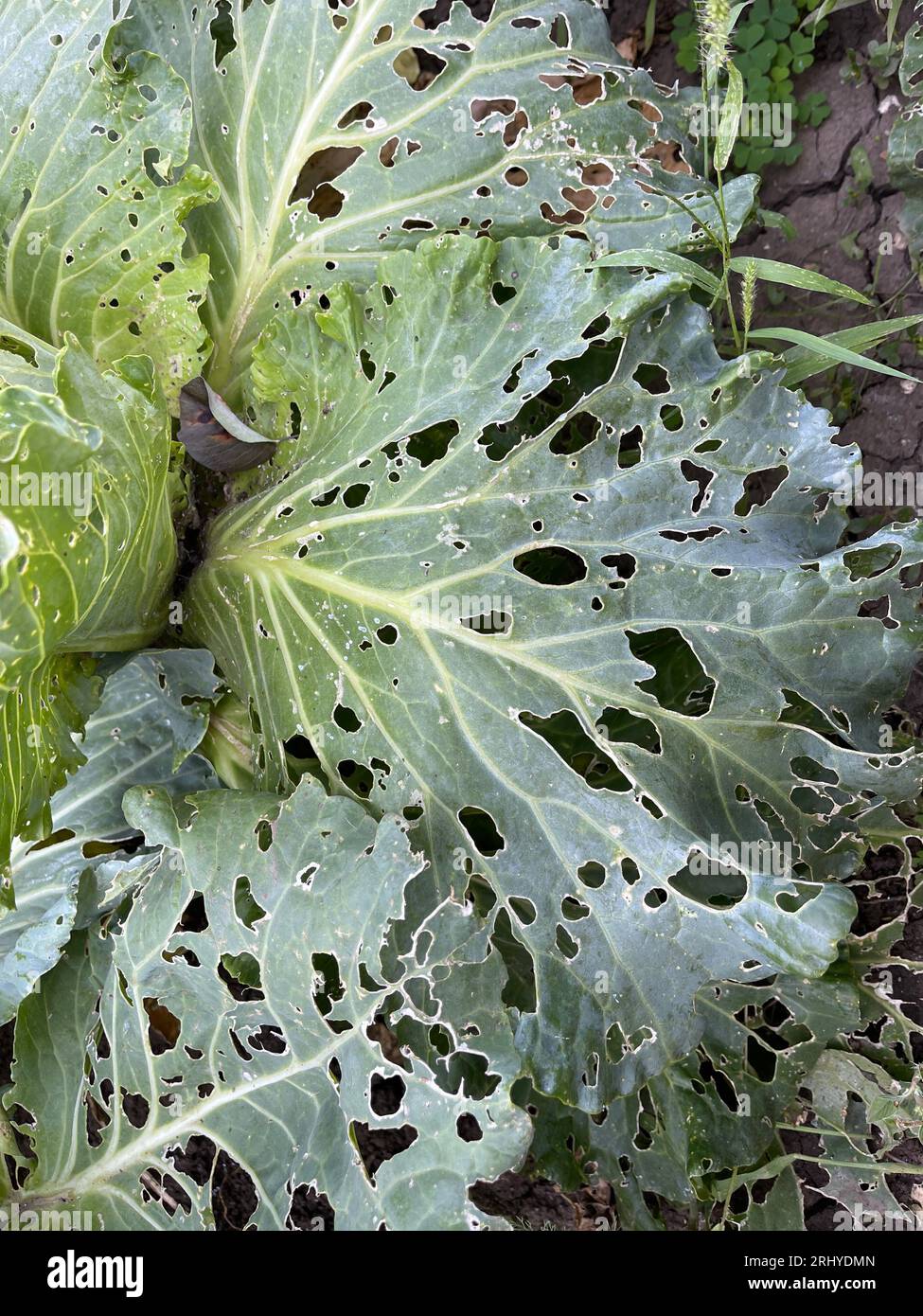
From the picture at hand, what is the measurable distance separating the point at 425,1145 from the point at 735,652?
116 cm

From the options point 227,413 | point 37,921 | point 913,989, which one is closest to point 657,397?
point 227,413

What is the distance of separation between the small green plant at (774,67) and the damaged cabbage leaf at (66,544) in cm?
212

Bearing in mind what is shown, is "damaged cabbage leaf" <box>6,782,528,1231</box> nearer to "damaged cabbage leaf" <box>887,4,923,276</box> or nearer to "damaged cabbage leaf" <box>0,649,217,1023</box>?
"damaged cabbage leaf" <box>0,649,217,1023</box>

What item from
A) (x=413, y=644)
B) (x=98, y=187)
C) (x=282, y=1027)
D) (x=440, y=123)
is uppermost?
(x=440, y=123)

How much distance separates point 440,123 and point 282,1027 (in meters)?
2.14

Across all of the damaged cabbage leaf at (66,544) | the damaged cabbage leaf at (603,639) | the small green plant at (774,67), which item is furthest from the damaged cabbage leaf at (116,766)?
the small green plant at (774,67)

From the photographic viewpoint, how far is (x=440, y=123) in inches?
102

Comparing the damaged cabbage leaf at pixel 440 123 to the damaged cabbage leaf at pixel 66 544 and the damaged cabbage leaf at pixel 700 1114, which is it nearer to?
the damaged cabbage leaf at pixel 66 544

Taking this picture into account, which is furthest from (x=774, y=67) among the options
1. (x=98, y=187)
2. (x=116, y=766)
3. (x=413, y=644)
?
(x=116, y=766)

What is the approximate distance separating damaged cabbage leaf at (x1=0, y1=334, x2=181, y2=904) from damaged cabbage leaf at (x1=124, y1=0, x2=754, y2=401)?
73 cm

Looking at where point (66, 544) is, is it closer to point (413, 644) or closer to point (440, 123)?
point (413, 644)

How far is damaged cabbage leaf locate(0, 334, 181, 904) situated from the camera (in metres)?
1.86

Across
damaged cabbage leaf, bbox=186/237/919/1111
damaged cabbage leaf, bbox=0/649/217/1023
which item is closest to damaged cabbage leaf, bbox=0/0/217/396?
damaged cabbage leaf, bbox=186/237/919/1111

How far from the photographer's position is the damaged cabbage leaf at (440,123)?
2.58 m
